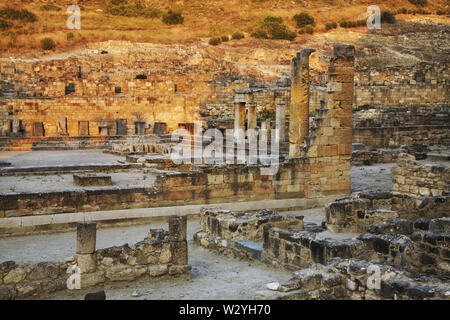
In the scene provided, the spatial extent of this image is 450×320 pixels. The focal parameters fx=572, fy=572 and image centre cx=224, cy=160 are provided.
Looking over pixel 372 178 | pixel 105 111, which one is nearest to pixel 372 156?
pixel 372 178

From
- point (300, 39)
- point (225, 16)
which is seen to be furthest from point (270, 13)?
point (300, 39)

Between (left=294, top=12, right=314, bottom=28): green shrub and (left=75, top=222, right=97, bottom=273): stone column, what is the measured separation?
185 feet

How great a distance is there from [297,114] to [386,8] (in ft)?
174

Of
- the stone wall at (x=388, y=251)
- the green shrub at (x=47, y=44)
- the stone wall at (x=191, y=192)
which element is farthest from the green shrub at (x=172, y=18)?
the stone wall at (x=388, y=251)

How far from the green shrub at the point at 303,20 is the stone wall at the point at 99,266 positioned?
183 feet

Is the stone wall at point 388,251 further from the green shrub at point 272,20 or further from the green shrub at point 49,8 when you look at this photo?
the green shrub at point 49,8

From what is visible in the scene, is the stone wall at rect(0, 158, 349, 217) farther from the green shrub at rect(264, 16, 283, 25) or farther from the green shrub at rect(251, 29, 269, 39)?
the green shrub at rect(264, 16, 283, 25)

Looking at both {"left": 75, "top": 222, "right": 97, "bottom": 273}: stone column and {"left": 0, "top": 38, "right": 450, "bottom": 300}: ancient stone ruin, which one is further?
{"left": 75, "top": 222, "right": 97, "bottom": 273}: stone column

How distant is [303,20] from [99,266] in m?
57.2

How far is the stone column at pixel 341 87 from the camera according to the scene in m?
16.2

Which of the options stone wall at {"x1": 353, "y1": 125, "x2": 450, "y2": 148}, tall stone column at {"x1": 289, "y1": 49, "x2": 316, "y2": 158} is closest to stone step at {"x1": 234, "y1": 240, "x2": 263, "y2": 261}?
tall stone column at {"x1": 289, "y1": 49, "x2": 316, "y2": 158}

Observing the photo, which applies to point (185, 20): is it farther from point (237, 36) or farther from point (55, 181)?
point (55, 181)

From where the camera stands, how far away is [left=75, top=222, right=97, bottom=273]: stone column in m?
8.59
